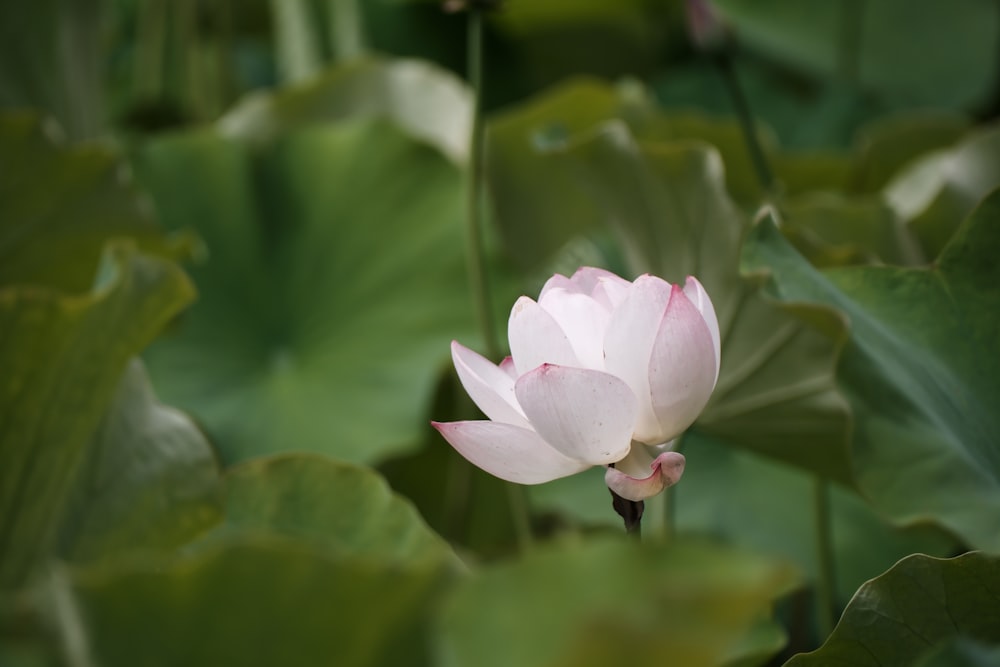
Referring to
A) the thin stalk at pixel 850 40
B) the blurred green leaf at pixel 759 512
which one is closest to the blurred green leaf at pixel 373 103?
the blurred green leaf at pixel 759 512

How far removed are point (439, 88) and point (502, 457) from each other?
963 millimetres

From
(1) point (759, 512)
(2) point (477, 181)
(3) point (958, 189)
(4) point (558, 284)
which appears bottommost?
(1) point (759, 512)

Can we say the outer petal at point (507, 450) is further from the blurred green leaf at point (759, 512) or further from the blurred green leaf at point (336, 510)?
the blurred green leaf at point (759, 512)

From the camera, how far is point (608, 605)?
0.27 meters

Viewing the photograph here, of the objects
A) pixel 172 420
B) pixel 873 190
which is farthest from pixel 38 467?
pixel 873 190

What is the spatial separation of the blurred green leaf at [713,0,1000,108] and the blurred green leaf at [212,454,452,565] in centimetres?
155

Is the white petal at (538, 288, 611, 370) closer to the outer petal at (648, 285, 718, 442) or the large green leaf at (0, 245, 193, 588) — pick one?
the outer petal at (648, 285, 718, 442)

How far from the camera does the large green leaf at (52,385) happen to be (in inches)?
22.4

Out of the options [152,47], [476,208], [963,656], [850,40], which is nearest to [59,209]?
[476,208]

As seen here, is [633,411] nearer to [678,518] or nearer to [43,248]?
[678,518]

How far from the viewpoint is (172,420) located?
0.58 meters

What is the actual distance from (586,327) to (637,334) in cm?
3

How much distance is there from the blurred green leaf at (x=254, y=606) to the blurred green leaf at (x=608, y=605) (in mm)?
36

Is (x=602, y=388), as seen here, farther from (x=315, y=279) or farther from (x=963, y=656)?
(x=315, y=279)
